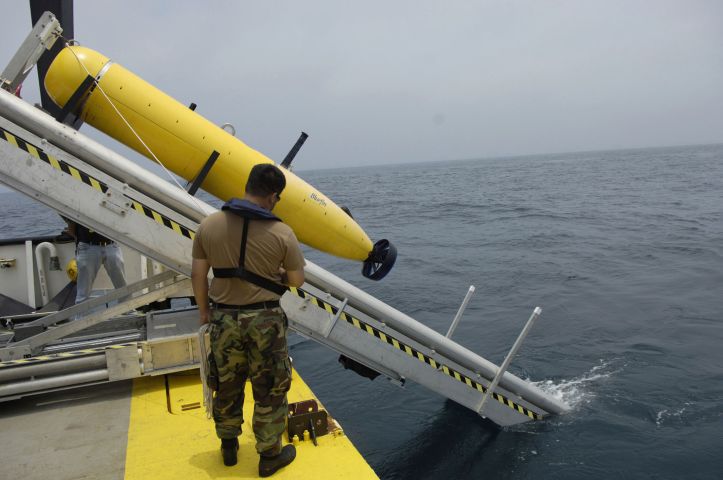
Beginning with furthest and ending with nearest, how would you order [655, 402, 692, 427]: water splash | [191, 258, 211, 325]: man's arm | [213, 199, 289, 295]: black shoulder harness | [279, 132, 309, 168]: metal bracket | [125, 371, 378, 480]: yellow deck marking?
[655, 402, 692, 427]: water splash → [279, 132, 309, 168]: metal bracket → [125, 371, 378, 480]: yellow deck marking → [191, 258, 211, 325]: man's arm → [213, 199, 289, 295]: black shoulder harness

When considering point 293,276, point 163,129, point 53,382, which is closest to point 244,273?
point 293,276

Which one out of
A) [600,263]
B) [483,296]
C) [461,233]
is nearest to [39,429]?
[483,296]

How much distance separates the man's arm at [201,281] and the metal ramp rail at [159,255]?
46.0 inches

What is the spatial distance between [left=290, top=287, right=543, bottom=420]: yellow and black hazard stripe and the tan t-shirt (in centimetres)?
133

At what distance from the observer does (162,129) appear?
4.40m

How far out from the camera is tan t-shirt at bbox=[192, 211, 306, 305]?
2793 mm

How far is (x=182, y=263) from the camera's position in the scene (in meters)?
4.05

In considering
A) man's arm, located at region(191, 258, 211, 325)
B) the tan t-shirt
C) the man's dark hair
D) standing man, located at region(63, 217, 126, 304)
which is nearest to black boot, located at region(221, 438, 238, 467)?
man's arm, located at region(191, 258, 211, 325)

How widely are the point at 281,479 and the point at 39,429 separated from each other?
211 centimetres

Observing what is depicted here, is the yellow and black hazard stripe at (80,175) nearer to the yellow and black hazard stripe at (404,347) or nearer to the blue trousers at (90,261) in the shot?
the yellow and black hazard stripe at (404,347)

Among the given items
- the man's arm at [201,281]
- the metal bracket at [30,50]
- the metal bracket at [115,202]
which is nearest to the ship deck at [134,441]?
the man's arm at [201,281]

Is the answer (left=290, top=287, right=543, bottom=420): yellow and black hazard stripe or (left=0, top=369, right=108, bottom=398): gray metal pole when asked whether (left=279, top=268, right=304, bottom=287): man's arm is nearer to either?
(left=290, top=287, right=543, bottom=420): yellow and black hazard stripe

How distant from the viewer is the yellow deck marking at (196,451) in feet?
10.0

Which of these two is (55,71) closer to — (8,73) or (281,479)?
(8,73)
